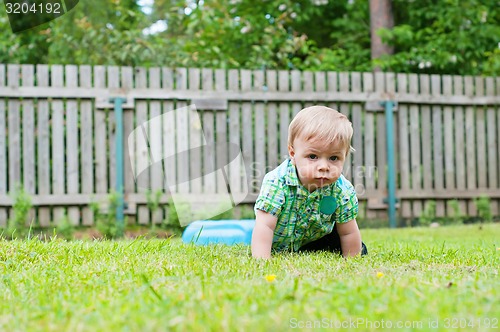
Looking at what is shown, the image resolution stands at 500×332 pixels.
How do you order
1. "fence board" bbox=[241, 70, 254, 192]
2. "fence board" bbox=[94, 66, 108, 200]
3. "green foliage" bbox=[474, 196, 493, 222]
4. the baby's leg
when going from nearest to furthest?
1. the baby's leg
2. "fence board" bbox=[94, 66, 108, 200]
3. "fence board" bbox=[241, 70, 254, 192]
4. "green foliage" bbox=[474, 196, 493, 222]

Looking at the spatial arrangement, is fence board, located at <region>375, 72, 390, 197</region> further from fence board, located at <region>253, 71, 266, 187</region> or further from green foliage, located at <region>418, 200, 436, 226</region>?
fence board, located at <region>253, 71, 266, 187</region>

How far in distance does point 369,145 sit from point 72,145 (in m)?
3.54

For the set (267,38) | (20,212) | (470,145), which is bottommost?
(20,212)

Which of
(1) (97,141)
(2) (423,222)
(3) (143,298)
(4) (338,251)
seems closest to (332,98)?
(2) (423,222)

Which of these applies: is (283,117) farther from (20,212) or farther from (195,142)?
(20,212)

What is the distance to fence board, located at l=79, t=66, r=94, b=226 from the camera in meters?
7.30

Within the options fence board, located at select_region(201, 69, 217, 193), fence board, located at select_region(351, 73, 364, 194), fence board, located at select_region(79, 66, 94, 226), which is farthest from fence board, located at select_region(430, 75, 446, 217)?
fence board, located at select_region(79, 66, 94, 226)

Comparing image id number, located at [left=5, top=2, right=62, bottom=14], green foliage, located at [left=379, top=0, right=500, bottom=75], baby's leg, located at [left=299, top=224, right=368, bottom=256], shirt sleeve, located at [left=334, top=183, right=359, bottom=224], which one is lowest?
baby's leg, located at [left=299, top=224, right=368, bottom=256]

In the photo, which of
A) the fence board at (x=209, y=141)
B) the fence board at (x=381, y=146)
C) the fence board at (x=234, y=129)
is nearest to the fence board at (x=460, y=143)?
the fence board at (x=381, y=146)

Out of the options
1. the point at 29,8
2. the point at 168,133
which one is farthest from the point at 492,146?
the point at 29,8

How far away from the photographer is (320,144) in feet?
11.0

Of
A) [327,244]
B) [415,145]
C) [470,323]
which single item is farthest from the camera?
[415,145]

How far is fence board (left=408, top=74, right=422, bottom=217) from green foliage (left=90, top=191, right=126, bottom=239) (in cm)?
364

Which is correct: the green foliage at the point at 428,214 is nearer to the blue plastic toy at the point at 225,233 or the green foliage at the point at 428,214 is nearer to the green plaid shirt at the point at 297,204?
the blue plastic toy at the point at 225,233
